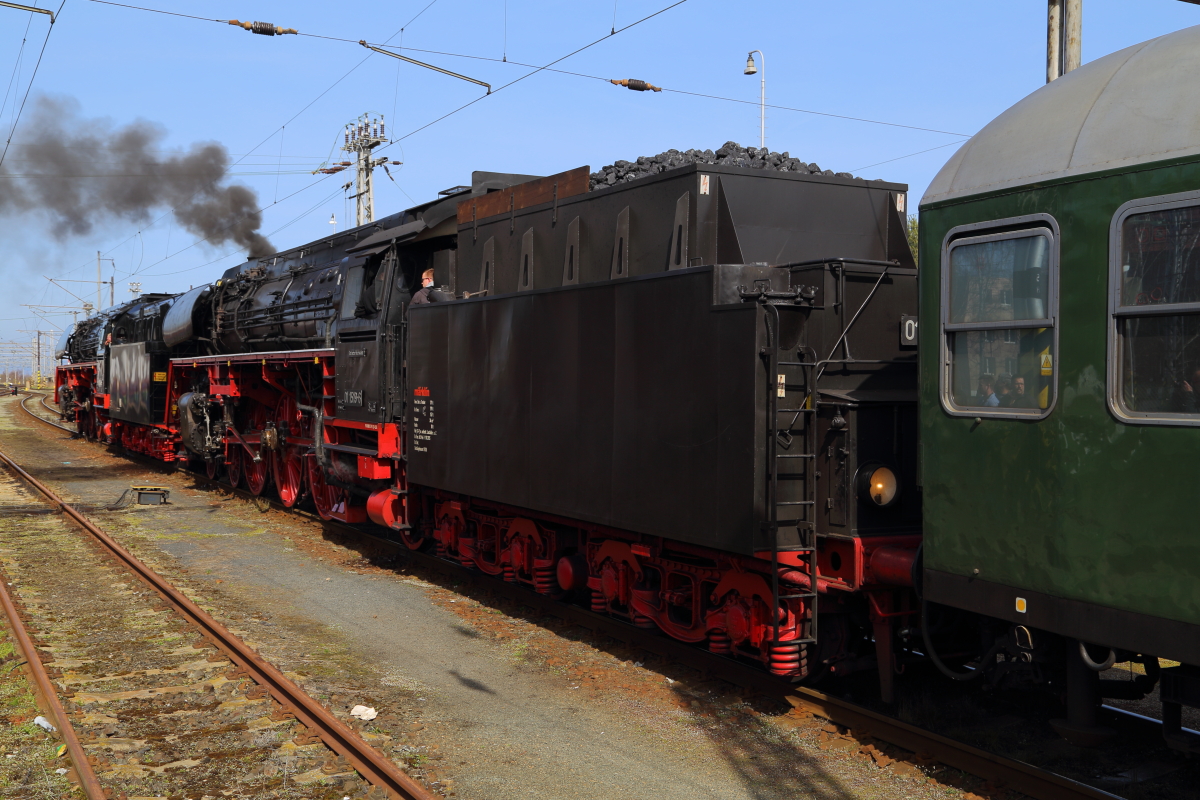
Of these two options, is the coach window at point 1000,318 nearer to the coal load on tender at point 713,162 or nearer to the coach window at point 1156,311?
the coach window at point 1156,311

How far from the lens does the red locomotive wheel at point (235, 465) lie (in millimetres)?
16938

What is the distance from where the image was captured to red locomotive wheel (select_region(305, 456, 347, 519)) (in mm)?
12793

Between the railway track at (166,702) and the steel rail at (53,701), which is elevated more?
the steel rail at (53,701)

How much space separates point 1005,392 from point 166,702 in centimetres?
538

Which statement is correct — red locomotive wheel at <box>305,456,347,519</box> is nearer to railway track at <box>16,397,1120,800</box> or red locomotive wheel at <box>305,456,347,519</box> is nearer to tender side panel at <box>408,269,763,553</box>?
railway track at <box>16,397,1120,800</box>

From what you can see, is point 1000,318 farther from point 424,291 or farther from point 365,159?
point 365,159

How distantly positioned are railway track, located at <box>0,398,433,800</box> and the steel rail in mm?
11

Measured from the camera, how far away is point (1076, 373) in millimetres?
4074

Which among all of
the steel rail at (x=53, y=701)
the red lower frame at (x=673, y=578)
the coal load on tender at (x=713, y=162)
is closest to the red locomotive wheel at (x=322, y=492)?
the red lower frame at (x=673, y=578)

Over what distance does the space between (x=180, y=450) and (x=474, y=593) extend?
14091 millimetres

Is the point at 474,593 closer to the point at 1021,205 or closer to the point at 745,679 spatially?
the point at 745,679

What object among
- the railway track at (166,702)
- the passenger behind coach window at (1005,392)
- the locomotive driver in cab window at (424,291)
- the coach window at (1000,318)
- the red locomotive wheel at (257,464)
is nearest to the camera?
the coach window at (1000,318)

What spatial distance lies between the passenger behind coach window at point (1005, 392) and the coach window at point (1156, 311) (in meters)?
0.49

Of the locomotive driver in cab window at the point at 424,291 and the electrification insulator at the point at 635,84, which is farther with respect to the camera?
the electrification insulator at the point at 635,84
